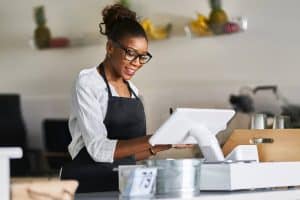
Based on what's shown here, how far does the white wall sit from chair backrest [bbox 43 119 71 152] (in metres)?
0.15

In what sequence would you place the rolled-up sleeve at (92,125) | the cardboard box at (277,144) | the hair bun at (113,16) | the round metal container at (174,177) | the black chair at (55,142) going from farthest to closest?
the black chair at (55,142)
the hair bun at (113,16)
the cardboard box at (277,144)
the rolled-up sleeve at (92,125)
the round metal container at (174,177)

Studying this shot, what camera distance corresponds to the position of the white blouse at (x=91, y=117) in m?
1.81

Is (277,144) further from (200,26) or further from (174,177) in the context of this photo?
(200,26)

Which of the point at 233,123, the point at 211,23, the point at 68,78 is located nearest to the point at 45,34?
the point at 68,78

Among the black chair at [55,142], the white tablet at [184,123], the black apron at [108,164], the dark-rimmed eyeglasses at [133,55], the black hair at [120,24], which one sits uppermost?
the black hair at [120,24]

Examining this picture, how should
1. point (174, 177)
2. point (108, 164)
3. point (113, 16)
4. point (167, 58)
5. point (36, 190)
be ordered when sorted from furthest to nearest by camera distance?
1. point (167, 58)
2. point (113, 16)
3. point (108, 164)
4. point (174, 177)
5. point (36, 190)

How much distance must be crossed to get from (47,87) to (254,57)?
167cm

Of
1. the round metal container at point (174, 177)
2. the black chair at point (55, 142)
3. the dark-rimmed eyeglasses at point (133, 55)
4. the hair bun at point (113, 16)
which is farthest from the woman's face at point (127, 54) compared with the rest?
the black chair at point (55, 142)

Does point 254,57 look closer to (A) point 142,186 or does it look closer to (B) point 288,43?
(B) point 288,43

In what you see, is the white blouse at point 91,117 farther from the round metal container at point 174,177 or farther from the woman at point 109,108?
the round metal container at point 174,177

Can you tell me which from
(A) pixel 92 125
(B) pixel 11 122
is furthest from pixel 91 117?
(B) pixel 11 122

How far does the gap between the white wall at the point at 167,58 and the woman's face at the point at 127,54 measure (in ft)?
6.87

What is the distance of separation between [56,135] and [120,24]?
284 cm

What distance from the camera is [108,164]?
200 cm
